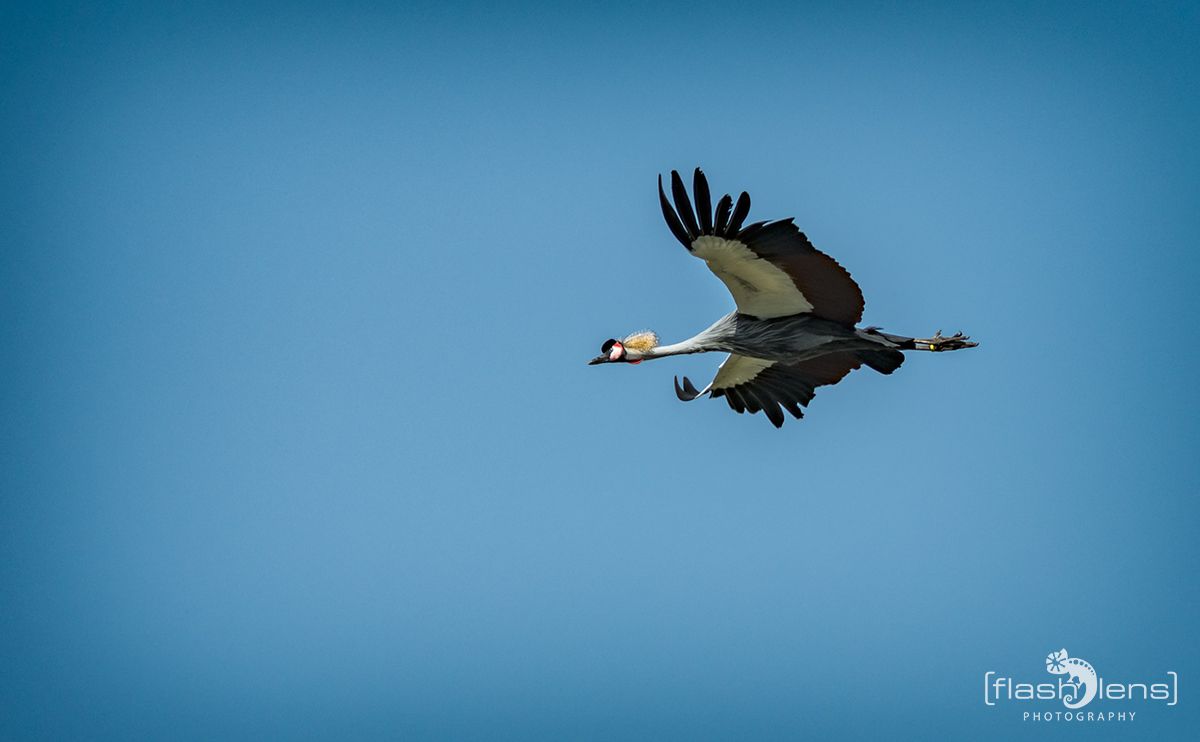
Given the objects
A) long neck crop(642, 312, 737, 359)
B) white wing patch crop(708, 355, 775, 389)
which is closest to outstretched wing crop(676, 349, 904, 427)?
white wing patch crop(708, 355, 775, 389)

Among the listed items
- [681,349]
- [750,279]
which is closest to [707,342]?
[681,349]

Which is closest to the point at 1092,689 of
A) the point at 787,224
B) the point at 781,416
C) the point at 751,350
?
the point at 781,416

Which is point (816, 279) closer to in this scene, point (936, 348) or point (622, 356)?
point (936, 348)

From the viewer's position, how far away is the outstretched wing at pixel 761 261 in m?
16.0

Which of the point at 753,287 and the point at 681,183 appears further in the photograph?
the point at 753,287

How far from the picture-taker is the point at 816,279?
661 inches

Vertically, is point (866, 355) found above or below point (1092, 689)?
above

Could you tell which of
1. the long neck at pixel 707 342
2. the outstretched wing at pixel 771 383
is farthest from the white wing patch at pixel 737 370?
the long neck at pixel 707 342

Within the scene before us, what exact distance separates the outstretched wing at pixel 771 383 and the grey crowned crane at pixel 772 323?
0.05ft

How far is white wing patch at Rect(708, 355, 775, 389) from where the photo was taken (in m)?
19.5

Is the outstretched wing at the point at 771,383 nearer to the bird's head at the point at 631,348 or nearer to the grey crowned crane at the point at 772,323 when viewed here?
the grey crowned crane at the point at 772,323

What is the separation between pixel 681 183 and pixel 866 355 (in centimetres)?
393

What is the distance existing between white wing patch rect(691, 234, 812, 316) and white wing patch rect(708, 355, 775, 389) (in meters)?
1.63

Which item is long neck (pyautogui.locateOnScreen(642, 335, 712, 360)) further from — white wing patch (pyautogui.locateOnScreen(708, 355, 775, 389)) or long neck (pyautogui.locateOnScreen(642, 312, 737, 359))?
white wing patch (pyautogui.locateOnScreen(708, 355, 775, 389))
